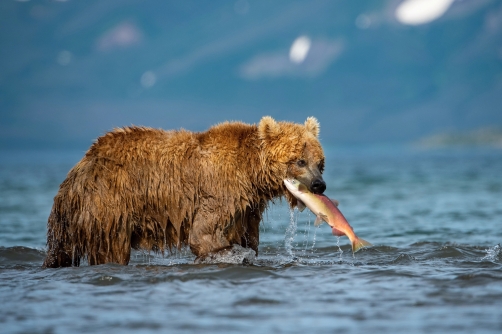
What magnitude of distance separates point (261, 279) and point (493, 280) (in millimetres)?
2110

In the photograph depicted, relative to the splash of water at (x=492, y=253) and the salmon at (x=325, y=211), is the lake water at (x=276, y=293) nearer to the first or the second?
the splash of water at (x=492, y=253)

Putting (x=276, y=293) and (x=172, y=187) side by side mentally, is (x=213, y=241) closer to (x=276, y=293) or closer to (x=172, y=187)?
(x=172, y=187)

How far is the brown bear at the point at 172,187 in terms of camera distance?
22.9 ft

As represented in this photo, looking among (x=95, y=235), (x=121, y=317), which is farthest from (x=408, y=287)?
(x=95, y=235)

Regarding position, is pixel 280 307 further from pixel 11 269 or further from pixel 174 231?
pixel 11 269

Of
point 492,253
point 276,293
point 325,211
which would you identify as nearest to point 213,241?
point 325,211

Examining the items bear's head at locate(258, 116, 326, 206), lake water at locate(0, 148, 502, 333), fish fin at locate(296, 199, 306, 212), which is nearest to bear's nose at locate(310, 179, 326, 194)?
bear's head at locate(258, 116, 326, 206)

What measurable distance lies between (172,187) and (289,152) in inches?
48.5

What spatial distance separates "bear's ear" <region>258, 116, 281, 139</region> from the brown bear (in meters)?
0.01

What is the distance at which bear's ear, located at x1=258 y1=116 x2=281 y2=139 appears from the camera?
7.30 metres

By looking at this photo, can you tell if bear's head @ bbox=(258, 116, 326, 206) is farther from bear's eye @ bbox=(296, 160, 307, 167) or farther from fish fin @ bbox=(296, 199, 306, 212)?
fish fin @ bbox=(296, 199, 306, 212)

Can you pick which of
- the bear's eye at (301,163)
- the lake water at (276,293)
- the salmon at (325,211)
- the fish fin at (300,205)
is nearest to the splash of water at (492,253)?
the lake water at (276,293)

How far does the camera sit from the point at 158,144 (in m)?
7.29

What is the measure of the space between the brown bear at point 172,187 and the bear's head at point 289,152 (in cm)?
1
